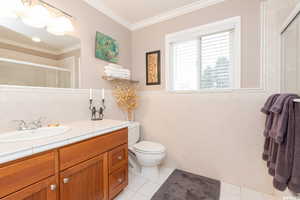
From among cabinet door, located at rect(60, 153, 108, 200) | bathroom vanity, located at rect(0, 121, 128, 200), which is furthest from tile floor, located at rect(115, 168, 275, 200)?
cabinet door, located at rect(60, 153, 108, 200)

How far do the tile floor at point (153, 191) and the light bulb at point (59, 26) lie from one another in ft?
6.06

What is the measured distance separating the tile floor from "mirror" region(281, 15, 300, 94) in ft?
3.77

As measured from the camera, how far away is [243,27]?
1546 mm

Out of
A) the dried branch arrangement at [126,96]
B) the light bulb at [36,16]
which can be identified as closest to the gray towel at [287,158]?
the dried branch arrangement at [126,96]

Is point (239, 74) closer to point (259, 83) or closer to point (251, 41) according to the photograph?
point (259, 83)

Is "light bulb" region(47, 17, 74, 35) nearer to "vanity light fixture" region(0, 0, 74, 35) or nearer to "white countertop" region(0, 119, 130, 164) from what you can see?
"vanity light fixture" region(0, 0, 74, 35)

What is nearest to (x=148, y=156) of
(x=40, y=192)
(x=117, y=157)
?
(x=117, y=157)

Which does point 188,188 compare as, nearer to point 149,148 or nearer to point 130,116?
point 149,148

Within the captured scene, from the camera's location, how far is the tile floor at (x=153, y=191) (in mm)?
1425

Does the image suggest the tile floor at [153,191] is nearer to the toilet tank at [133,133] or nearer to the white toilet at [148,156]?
the white toilet at [148,156]

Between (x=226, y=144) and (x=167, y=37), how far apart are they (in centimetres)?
167

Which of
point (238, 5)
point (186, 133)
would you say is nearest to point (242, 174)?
point (186, 133)

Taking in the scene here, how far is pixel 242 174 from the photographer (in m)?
1.59

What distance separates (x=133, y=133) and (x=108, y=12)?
5.77 ft
